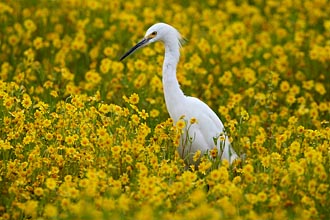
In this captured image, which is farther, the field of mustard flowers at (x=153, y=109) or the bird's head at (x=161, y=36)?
the bird's head at (x=161, y=36)

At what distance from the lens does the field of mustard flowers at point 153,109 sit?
6.42 metres

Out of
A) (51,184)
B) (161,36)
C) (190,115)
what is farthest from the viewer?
(161,36)

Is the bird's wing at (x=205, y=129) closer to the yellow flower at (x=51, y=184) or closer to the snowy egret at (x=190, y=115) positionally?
the snowy egret at (x=190, y=115)

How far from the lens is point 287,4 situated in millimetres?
14328

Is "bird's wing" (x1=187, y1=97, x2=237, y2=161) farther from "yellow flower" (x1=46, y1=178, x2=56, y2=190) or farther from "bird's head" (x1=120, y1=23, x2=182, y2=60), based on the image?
"yellow flower" (x1=46, y1=178, x2=56, y2=190)

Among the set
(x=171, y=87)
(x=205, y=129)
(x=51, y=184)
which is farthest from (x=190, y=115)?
(x=51, y=184)

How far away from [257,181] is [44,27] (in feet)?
21.4

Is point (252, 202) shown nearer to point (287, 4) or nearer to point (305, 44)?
point (305, 44)

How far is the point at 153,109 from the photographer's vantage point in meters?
9.77

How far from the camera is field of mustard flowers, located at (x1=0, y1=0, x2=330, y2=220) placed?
6.42 meters

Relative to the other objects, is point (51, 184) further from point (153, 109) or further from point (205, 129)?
point (153, 109)

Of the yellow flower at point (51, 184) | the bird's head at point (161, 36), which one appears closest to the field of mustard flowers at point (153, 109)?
the yellow flower at point (51, 184)

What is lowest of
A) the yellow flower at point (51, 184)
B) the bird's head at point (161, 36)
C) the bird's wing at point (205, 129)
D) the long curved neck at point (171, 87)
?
the yellow flower at point (51, 184)

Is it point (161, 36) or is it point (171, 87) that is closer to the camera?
point (171, 87)
